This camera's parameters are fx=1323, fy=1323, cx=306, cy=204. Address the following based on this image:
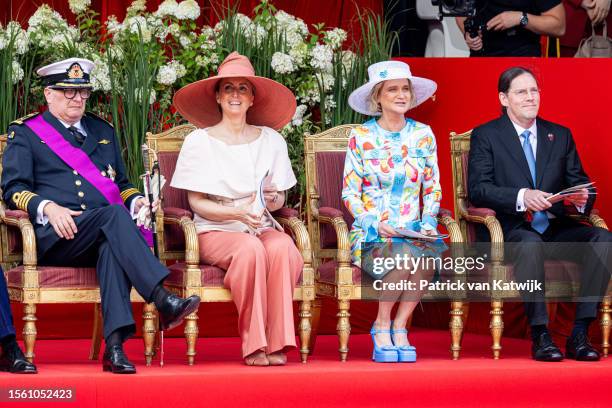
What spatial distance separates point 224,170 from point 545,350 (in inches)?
63.5

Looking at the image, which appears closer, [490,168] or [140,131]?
[490,168]

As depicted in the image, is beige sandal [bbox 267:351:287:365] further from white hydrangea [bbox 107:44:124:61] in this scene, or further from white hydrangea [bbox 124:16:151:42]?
white hydrangea [bbox 124:16:151:42]

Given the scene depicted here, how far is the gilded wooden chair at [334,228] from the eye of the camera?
227 inches

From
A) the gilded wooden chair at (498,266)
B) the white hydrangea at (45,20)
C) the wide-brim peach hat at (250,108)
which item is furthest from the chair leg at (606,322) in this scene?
the white hydrangea at (45,20)

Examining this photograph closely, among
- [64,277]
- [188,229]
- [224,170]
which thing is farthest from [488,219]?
[64,277]

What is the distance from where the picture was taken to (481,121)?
7012mm

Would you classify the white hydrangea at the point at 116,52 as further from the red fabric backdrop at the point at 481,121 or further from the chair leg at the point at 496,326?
the chair leg at the point at 496,326

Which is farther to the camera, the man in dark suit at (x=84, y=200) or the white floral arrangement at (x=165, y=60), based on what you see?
the white floral arrangement at (x=165, y=60)

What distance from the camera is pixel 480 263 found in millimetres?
5988

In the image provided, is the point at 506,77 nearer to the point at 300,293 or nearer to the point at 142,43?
the point at 300,293

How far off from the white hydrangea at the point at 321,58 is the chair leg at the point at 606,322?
2147 millimetres

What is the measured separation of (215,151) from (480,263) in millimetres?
1300

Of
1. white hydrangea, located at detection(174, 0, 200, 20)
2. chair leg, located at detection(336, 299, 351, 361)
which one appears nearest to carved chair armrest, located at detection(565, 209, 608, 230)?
chair leg, located at detection(336, 299, 351, 361)

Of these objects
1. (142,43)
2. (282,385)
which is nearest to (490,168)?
(282,385)
